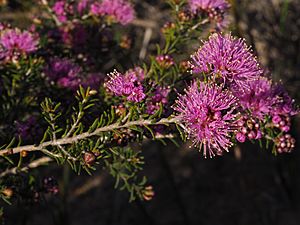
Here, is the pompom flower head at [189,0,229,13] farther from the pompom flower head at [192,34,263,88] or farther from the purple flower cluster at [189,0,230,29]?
the pompom flower head at [192,34,263,88]

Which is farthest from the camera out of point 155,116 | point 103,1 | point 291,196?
point 291,196

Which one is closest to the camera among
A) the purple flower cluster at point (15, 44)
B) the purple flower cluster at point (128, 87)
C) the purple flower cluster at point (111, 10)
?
the purple flower cluster at point (128, 87)

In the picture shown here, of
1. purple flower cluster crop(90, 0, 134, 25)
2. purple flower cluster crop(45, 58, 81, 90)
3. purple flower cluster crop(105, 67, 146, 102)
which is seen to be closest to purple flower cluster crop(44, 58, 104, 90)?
purple flower cluster crop(45, 58, 81, 90)

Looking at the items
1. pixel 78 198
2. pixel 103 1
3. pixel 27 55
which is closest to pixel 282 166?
pixel 78 198

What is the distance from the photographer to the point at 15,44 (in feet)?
6.96

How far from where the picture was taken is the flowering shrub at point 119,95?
154 cm

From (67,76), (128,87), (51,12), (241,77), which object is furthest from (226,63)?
(51,12)

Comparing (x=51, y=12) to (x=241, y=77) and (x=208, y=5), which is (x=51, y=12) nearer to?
(x=208, y=5)

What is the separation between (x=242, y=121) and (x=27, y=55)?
1086 millimetres

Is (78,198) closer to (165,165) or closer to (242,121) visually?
(165,165)

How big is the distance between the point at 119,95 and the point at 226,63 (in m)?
0.42

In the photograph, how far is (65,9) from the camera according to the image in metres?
2.47

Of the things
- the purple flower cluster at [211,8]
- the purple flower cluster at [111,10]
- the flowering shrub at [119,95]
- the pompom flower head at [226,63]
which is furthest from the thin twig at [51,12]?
the pompom flower head at [226,63]

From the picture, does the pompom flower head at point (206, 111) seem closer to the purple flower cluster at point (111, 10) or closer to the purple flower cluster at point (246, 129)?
the purple flower cluster at point (246, 129)
